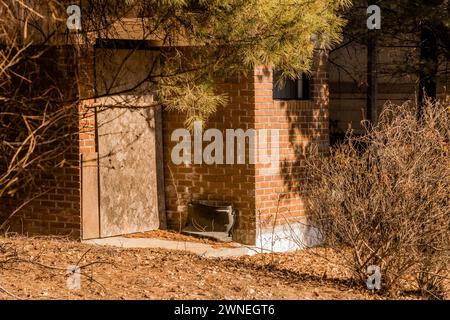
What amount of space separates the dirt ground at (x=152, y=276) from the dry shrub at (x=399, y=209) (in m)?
0.29

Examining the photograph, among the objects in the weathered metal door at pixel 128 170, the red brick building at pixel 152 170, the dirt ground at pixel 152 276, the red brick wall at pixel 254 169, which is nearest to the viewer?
the dirt ground at pixel 152 276

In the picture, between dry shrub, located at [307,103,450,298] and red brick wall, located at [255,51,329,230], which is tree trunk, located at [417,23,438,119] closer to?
red brick wall, located at [255,51,329,230]

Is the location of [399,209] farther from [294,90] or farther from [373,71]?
[373,71]

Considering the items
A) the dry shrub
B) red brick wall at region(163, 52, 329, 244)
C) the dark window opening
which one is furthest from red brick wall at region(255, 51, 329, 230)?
the dry shrub

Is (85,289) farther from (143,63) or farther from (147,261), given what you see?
(143,63)

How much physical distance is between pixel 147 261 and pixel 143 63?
3540 mm

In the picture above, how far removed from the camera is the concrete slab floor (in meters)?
11.4

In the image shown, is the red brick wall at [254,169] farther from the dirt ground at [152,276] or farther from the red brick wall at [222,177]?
the dirt ground at [152,276]

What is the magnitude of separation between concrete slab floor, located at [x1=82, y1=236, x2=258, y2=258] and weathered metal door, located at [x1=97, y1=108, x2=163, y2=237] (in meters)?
0.28

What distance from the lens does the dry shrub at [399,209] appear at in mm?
8695

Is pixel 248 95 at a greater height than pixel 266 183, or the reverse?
pixel 248 95

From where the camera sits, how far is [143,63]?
1238 centimetres

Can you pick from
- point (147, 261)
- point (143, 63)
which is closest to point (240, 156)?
point (143, 63)

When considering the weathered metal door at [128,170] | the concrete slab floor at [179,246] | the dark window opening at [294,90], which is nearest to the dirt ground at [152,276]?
the concrete slab floor at [179,246]
